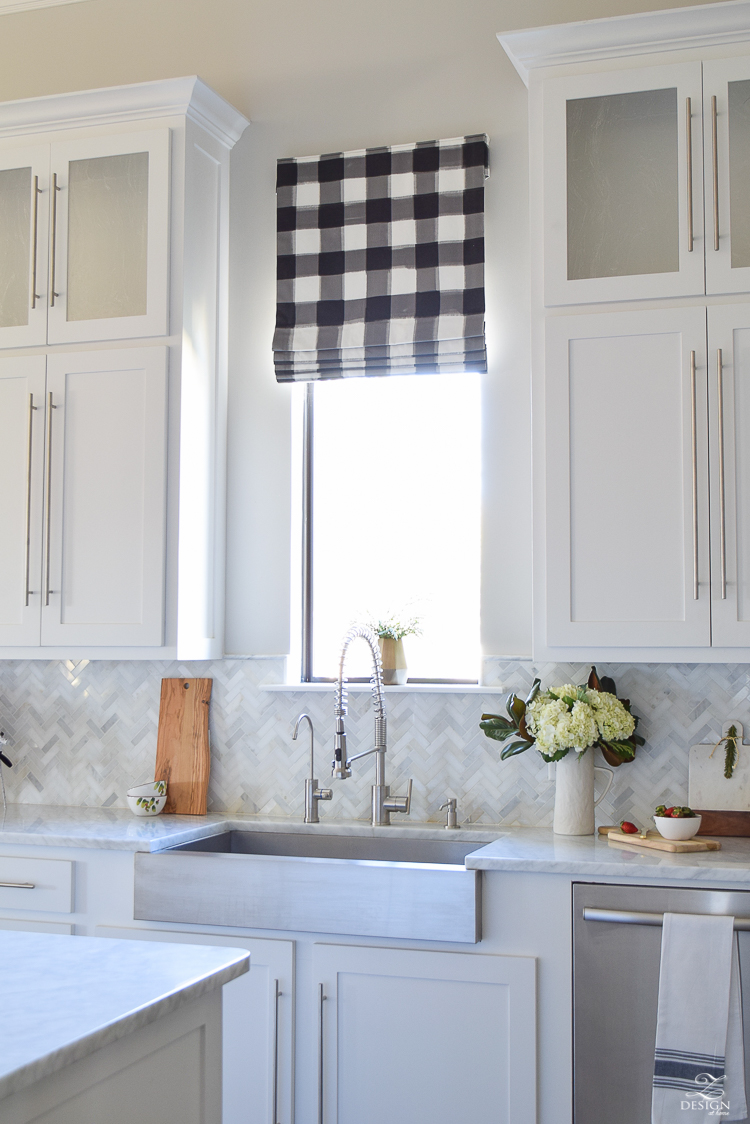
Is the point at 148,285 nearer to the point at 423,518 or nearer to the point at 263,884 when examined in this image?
the point at 423,518

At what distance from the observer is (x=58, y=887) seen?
2604 millimetres

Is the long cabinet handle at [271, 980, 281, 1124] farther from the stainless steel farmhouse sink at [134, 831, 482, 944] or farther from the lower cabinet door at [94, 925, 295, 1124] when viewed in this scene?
the stainless steel farmhouse sink at [134, 831, 482, 944]

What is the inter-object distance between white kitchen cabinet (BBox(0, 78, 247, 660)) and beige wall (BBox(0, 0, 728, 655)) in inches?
6.8

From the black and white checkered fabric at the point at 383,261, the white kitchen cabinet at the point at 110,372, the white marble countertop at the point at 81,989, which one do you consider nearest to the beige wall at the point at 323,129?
the black and white checkered fabric at the point at 383,261

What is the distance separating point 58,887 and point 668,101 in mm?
2430

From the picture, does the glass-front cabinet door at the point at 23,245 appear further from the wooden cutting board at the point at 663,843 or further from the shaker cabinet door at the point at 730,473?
the wooden cutting board at the point at 663,843

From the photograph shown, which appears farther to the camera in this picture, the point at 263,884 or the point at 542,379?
the point at 542,379

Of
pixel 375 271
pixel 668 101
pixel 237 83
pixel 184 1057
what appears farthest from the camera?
pixel 237 83

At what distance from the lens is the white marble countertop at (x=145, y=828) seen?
8.49ft

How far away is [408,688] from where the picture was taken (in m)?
2.94

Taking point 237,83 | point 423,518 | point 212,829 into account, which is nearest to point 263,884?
point 212,829

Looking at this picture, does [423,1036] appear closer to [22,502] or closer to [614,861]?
[614,861]

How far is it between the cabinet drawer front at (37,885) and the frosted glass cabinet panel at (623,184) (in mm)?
1938

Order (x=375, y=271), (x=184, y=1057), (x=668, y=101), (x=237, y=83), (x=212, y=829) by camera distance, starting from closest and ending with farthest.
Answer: (x=184, y=1057) → (x=668, y=101) → (x=212, y=829) → (x=375, y=271) → (x=237, y=83)
